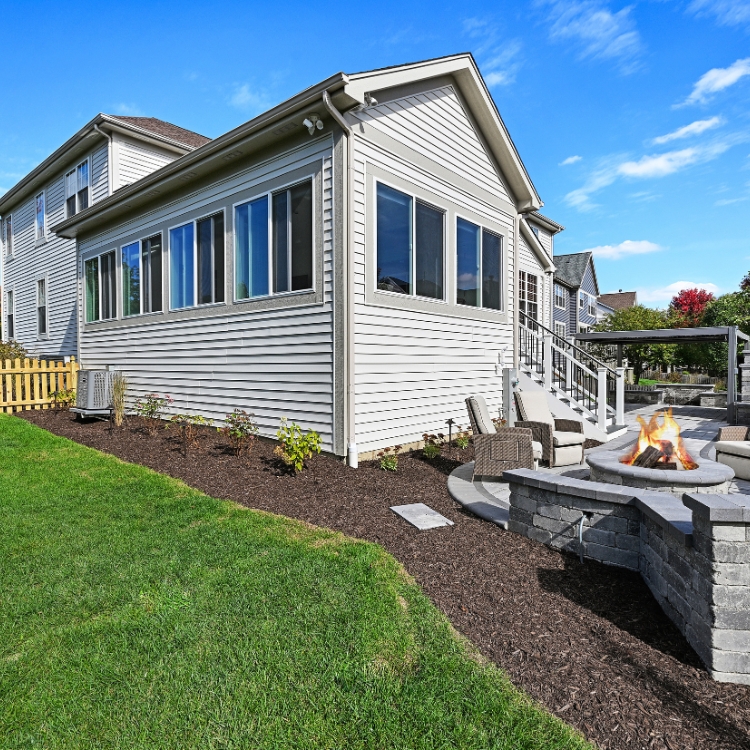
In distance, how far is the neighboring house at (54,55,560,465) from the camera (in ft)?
22.9

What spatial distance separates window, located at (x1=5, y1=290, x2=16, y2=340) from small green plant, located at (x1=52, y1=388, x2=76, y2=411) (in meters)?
10.2

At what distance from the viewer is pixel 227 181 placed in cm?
859

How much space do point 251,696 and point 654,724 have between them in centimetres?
180

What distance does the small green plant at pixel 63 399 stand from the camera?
12.2 m

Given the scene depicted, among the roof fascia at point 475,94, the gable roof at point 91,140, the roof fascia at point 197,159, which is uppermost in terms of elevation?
the gable roof at point 91,140

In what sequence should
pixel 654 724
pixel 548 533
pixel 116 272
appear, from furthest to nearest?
pixel 116 272 < pixel 548 533 < pixel 654 724

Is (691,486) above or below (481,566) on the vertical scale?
above

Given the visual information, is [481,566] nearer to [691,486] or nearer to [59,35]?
[691,486]

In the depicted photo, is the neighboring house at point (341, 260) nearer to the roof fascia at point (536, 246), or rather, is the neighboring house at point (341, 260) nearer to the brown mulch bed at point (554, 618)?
the brown mulch bed at point (554, 618)

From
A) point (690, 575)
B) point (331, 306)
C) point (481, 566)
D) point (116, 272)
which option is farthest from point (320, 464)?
point (116, 272)

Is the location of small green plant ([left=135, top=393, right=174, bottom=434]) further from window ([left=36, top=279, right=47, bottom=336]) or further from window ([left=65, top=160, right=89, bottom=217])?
window ([left=36, top=279, right=47, bottom=336])

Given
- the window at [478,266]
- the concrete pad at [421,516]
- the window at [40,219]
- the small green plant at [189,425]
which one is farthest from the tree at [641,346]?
the window at [40,219]

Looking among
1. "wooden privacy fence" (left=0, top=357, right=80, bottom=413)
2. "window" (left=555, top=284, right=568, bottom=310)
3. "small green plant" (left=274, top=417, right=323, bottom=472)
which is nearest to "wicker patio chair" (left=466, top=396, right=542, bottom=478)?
"small green plant" (left=274, top=417, right=323, bottom=472)

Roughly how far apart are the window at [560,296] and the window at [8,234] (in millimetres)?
24383
